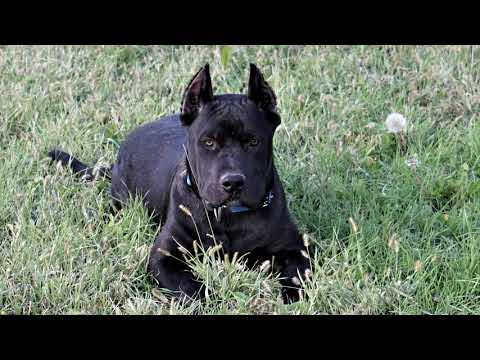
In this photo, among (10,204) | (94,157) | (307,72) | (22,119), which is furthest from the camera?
(307,72)

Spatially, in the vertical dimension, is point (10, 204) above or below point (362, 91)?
below

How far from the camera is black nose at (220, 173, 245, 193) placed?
4500 millimetres

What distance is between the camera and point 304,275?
4820mm

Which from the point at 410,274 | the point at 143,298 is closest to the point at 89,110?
the point at 143,298

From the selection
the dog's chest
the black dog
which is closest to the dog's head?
the black dog

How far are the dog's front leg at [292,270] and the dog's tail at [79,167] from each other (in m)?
1.59

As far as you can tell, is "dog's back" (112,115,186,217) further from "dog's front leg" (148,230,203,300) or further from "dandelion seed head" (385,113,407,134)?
"dandelion seed head" (385,113,407,134)

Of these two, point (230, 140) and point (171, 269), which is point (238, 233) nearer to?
point (171, 269)

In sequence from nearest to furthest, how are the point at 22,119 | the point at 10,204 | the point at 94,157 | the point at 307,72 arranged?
the point at 10,204 → the point at 94,157 → the point at 22,119 → the point at 307,72

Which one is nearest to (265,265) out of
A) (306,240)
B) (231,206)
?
(306,240)

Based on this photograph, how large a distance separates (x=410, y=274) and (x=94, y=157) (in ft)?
8.62

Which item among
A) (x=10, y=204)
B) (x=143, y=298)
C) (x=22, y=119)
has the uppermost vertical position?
(x=22, y=119)

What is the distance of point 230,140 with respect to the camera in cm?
464

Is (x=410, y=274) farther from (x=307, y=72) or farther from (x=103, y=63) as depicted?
(x=103, y=63)
